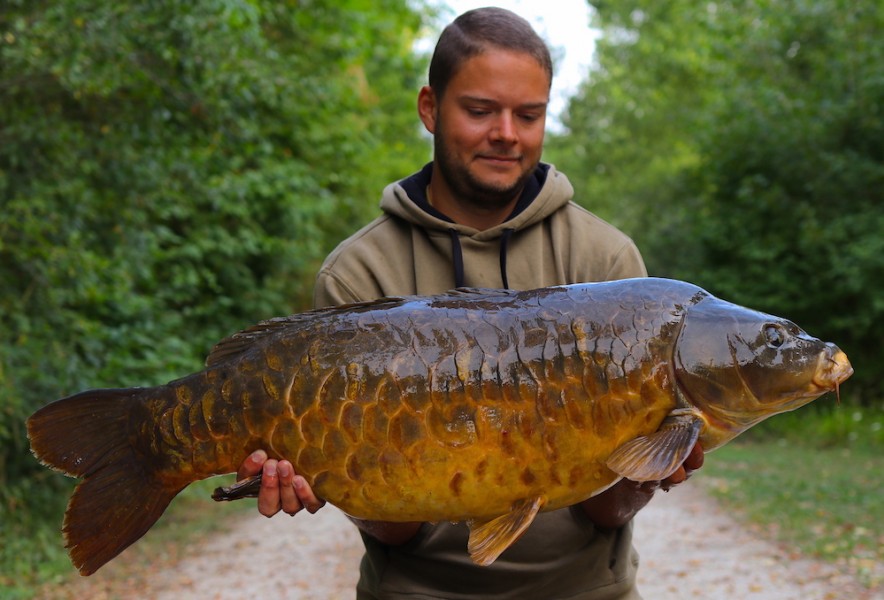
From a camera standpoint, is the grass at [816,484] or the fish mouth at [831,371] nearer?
the fish mouth at [831,371]

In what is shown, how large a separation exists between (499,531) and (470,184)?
3.67 ft

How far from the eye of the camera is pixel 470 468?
242cm

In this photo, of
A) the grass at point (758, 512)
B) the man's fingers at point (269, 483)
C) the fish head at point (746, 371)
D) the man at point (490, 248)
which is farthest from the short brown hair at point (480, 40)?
the grass at point (758, 512)

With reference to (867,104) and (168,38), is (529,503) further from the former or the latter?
(867,104)

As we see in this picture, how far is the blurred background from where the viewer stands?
7031 millimetres

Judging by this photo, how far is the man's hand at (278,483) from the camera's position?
2482mm

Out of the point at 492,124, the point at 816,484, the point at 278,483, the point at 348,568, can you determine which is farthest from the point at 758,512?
the point at 278,483

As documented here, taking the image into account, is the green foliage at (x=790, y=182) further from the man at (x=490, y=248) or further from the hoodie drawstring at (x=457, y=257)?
the hoodie drawstring at (x=457, y=257)

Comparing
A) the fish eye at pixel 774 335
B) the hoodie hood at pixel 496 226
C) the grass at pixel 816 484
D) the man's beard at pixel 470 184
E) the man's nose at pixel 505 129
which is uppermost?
the man's nose at pixel 505 129

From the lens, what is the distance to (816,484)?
10.9 m

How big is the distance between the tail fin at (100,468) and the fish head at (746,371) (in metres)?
1.34

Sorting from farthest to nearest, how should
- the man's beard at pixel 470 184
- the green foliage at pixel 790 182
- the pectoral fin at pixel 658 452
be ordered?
the green foliage at pixel 790 182, the man's beard at pixel 470 184, the pectoral fin at pixel 658 452

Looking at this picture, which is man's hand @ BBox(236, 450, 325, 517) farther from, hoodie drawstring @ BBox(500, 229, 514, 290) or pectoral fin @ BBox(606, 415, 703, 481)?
hoodie drawstring @ BBox(500, 229, 514, 290)

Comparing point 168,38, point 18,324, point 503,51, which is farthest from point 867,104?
point 503,51
